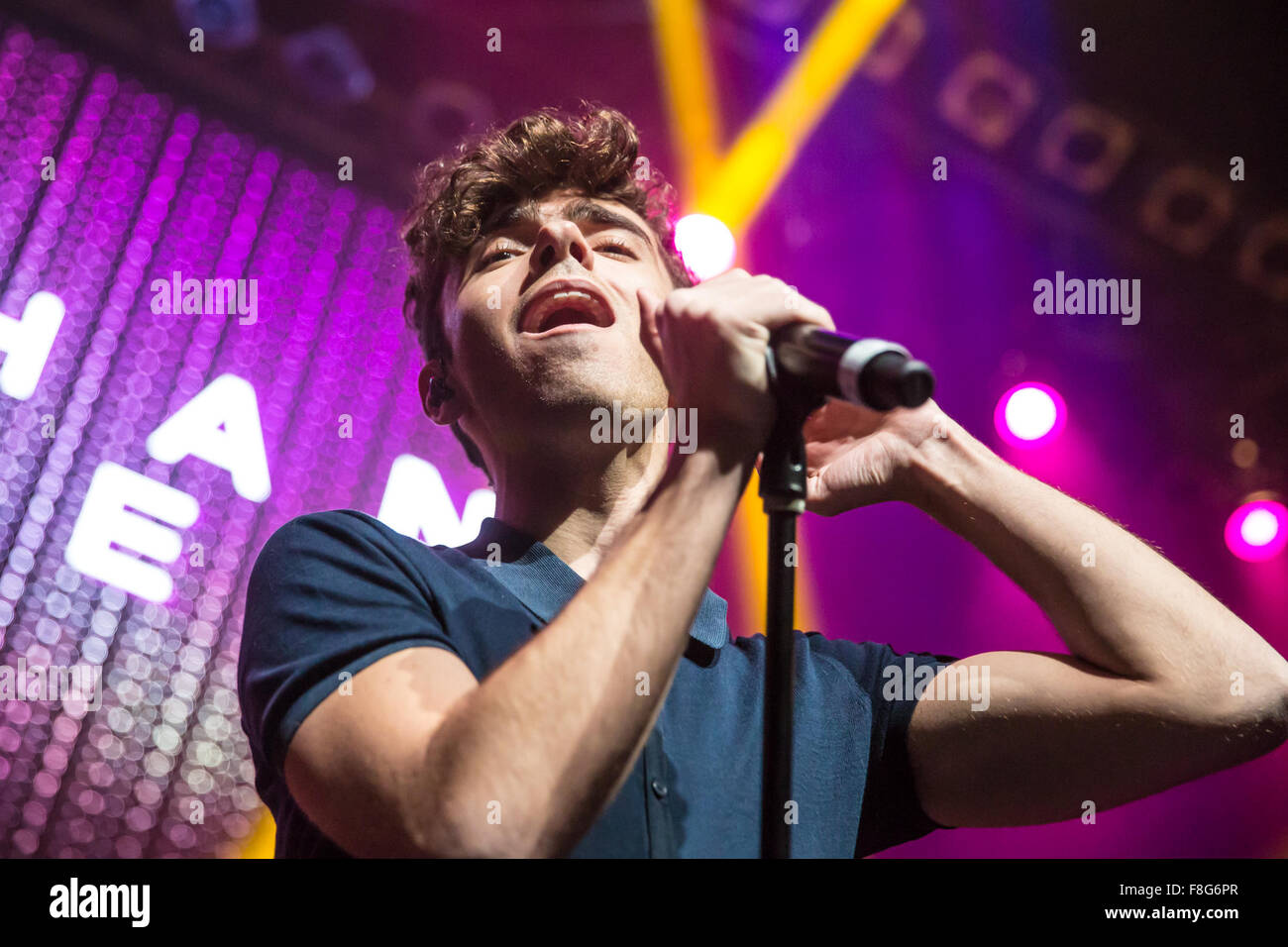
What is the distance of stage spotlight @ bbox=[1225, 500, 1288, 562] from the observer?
11.9 ft

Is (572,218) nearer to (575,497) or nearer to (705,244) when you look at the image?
(575,497)

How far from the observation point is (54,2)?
2.50 meters

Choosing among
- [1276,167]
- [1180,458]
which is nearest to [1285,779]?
[1180,458]

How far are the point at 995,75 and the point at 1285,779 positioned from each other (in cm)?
251

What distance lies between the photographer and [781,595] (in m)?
1.04

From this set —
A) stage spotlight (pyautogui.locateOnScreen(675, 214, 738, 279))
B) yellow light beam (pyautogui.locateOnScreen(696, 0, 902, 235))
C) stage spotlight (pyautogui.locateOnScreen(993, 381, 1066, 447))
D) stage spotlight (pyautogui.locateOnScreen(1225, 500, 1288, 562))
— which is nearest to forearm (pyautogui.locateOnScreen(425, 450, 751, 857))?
stage spotlight (pyautogui.locateOnScreen(675, 214, 738, 279))

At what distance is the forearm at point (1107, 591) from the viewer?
58.8 inches

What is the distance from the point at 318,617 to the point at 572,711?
39 centimetres

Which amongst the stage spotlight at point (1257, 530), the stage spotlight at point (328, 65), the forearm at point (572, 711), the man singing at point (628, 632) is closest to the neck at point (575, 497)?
the man singing at point (628, 632)

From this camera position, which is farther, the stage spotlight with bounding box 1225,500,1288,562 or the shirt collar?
the stage spotlight with bounding box 1225,500,1288,562

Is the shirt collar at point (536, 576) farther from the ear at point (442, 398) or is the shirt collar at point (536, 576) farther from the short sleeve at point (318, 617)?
the ear at point (442, 398)

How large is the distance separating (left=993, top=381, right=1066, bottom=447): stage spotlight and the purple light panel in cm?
174

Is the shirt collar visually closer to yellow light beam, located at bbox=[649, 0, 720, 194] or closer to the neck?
the neck

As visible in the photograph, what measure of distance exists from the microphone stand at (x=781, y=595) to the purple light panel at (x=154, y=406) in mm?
1631
